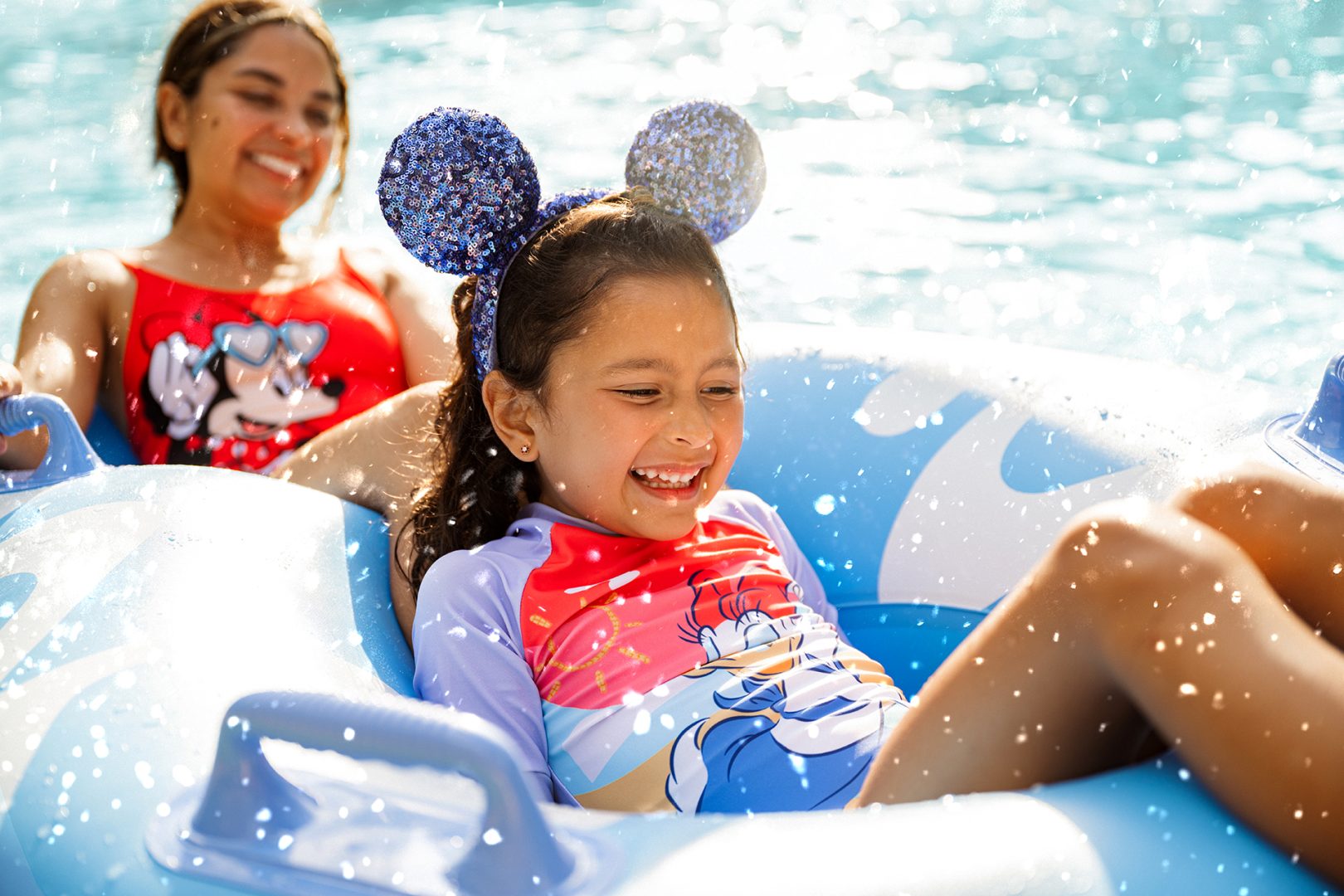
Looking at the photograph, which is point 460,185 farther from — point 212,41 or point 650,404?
point 212,41

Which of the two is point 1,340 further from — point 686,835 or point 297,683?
point 686,835

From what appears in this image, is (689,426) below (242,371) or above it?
above

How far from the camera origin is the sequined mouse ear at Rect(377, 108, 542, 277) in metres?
1.15

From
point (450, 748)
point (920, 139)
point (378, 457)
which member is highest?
point (450, 748)

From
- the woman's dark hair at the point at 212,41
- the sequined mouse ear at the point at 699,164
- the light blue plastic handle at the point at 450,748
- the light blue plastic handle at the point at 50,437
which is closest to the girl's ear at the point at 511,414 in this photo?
the sequined mouse ear at the point at 699,164

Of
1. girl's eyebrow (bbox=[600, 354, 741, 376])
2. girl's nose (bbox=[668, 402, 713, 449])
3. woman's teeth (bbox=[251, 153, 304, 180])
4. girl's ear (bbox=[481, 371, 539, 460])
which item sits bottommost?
girl's ear (bbox=[481, 371, 539, 460])

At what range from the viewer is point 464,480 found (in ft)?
3.96

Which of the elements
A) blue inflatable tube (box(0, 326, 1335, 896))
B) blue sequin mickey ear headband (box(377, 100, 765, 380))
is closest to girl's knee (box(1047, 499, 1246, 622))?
blue inflatable tube (box(0, 326, 1335, 896))

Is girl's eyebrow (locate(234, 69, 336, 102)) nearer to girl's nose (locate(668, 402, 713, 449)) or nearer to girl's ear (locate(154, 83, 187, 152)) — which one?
girl's ear (locate(154, 83, 187, 152))

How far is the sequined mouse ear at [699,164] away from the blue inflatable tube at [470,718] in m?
0.25

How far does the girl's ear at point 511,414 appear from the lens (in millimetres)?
1146

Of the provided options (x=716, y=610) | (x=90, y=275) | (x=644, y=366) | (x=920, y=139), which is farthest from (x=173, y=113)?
(x=920, y=139)

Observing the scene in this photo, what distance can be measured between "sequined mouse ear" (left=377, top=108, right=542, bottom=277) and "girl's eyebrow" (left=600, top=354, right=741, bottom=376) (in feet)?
0.60

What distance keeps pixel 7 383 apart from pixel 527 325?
1.61 ft
